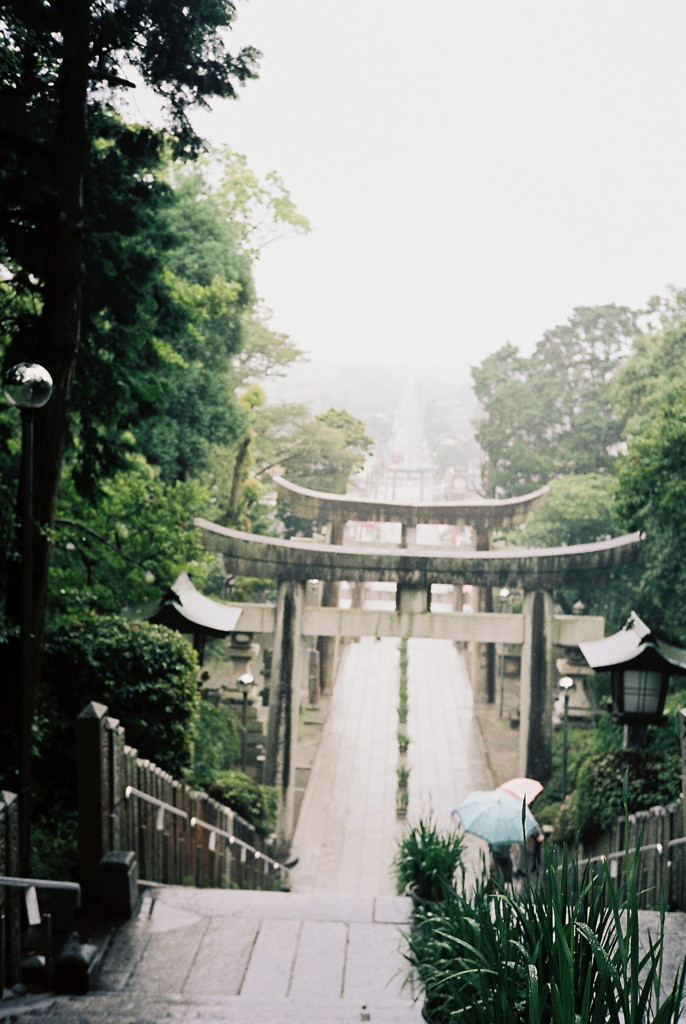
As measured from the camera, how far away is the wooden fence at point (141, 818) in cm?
523

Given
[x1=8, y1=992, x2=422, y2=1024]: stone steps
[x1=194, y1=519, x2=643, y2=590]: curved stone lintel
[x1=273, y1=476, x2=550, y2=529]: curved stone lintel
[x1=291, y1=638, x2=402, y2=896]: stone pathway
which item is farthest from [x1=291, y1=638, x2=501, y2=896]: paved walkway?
[x1=8, y1=992, x2=422, y2=1024]: stone steps

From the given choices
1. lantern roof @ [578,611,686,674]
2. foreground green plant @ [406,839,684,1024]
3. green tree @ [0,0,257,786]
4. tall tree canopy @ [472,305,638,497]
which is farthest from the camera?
tall tree canopy @ [472,305,638,497]

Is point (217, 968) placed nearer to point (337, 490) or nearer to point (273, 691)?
point (273, 691)

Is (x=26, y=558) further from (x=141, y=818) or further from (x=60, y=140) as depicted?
(x=60, y=140)

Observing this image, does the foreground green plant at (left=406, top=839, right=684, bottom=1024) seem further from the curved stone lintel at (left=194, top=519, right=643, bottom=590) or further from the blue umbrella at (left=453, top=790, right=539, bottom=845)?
the curved stone lintel at (left=194, top=519, right=643, bottom=590)

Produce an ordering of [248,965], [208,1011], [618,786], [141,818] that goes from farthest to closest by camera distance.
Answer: [618,786] → [141,818] → [248,965] → [208,1011]

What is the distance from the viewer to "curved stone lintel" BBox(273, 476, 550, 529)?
21109mm

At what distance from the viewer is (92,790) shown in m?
5.24

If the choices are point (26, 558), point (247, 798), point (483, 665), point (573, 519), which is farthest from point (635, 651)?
point (483, 665)

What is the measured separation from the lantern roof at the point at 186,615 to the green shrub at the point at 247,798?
255 centimetres

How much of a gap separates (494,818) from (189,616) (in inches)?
145

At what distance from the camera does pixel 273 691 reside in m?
15.6

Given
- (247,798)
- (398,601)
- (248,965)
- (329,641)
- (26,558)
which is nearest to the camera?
(248,965)

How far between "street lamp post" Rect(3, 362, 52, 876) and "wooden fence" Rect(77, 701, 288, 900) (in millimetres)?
345
